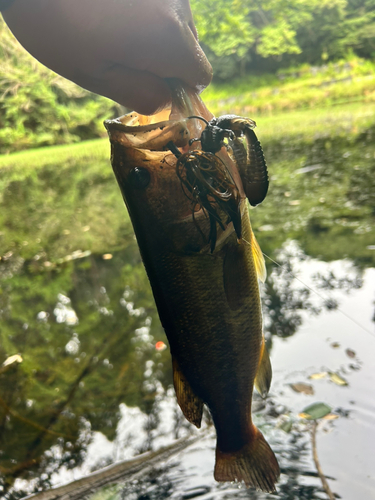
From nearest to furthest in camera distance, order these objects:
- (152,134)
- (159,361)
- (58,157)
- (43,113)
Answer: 1. (152,134)
2. (159,361)
3. (58,157)
4. (43,113)

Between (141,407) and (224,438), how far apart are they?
147 centimetres

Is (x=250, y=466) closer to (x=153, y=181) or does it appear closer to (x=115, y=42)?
(x=153, y=181)

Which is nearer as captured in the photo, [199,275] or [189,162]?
[189,162]

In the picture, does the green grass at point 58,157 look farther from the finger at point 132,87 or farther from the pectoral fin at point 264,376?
the finger at point 132,87

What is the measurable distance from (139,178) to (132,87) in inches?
10.2

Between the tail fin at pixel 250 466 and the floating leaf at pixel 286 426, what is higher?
the tail fin at pixel 250 466

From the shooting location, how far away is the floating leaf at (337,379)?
2508mm

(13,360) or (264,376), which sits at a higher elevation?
(264,376)

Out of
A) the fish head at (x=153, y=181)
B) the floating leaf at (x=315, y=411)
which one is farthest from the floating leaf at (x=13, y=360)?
the fish head at (x=153, y=181)

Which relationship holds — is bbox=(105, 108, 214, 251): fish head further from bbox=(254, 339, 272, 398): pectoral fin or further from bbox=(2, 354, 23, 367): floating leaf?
bbox=(2, 354, 23, 367): floating leaf

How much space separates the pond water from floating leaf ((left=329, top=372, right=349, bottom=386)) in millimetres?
24

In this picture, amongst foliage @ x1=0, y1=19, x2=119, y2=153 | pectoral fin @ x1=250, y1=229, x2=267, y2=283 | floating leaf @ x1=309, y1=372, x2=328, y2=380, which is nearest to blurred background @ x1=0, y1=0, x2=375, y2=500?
floating leaf @ x1=309, y1=372, x2=328, y2=380

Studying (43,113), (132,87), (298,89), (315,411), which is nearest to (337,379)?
(315,411)

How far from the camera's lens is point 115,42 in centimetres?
86
